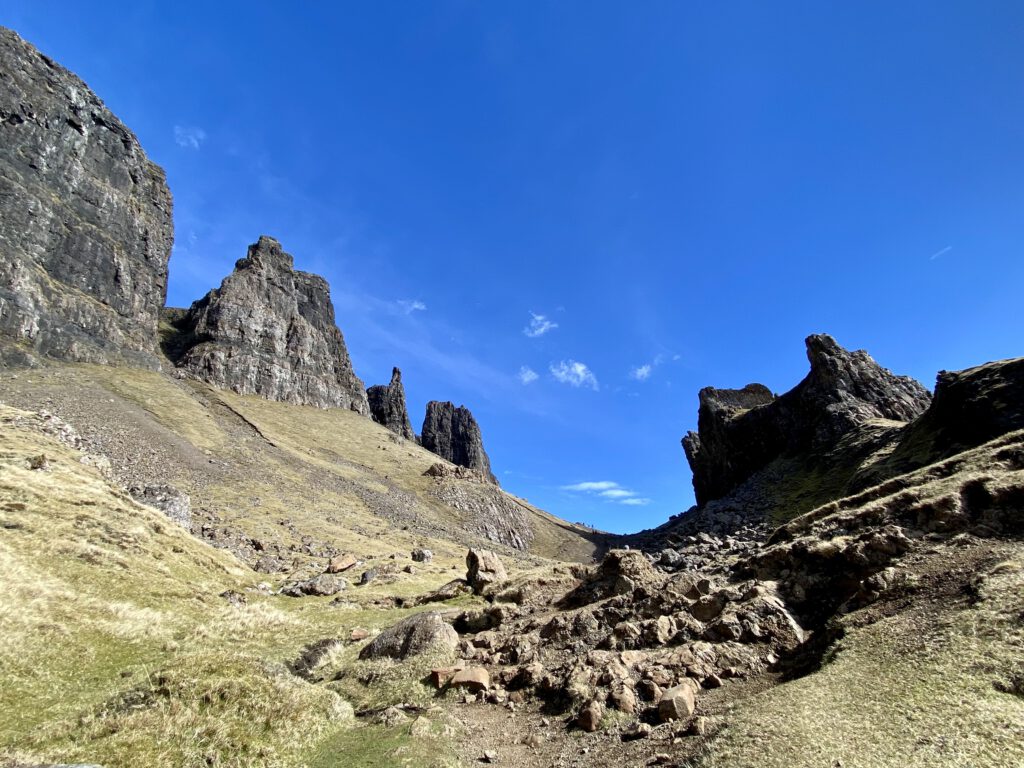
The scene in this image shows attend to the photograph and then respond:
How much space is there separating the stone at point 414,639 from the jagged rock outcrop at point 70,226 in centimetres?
8785

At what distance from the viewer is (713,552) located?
40.3 metres

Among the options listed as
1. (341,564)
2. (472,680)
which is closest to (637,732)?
(472,680)

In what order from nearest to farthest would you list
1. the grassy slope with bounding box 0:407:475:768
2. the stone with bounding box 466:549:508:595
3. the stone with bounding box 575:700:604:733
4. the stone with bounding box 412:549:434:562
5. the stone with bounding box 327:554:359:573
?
the grassy slope with bounding box 0:407:475:768 → the stone with bounding box 575:700:604:733 → the stone with bounding box 466:549:508:595 → the stone with bounding box 327:554:359:573 → the stone with bounding box 412:549:434:562

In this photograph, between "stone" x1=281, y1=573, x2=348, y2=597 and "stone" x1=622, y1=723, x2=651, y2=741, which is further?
"stone" x1=281, y1=573, x2=348, y2=597

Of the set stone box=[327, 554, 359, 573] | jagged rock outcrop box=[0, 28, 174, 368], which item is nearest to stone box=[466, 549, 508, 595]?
stone box=[327, 554, 359, 573]

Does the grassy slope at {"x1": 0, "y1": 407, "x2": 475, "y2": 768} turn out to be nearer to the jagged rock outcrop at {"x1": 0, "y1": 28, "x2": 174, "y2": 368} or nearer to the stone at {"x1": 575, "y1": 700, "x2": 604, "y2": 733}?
the stone at {"x1": 575, "y1": 700, "x2": 604, "y2": 733}

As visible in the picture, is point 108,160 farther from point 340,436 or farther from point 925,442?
point 925,442

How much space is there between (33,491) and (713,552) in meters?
48.5

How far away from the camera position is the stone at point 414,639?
2317cm

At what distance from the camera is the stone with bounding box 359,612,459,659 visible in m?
23.2

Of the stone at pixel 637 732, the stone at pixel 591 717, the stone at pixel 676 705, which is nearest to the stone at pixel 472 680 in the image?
the stone at pixel 591 717

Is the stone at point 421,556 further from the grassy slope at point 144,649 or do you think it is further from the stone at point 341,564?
the grassy slope at point 144,649

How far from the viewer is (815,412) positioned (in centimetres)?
9388

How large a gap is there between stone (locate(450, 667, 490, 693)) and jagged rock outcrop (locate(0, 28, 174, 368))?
93964 mm
